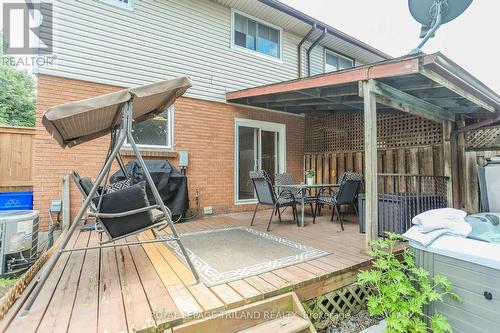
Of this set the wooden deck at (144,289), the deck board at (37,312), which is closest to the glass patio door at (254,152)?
the wooden deck at (144,289)

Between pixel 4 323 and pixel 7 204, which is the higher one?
pixel 7 204

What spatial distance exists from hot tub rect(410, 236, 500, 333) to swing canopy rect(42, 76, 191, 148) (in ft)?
9.80

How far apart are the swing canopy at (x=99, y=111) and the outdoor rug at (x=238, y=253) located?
180cm

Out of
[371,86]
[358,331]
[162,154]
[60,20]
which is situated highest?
[60,20]

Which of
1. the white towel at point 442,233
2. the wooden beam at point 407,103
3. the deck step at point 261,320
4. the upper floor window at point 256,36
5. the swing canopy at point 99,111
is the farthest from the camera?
the upper floor window at point 256,36

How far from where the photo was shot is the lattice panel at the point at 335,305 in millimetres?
2480

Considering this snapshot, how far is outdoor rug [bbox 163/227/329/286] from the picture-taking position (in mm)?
2548

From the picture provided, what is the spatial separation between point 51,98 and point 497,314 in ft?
20.6

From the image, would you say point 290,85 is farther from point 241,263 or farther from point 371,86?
point 241,263

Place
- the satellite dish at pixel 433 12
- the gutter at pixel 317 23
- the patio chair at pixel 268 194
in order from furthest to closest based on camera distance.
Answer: the gutter at pixel 317 23 → the patio chair at pixel 268 194 → the satellite dish at pixel 433 12

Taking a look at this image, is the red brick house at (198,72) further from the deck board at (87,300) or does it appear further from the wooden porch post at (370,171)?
the wooden porch post at (370,171)

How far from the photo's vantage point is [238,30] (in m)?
6.35

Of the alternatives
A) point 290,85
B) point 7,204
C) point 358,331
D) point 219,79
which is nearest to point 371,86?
point 290,85

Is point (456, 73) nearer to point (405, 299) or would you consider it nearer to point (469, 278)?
point (469, 278)
